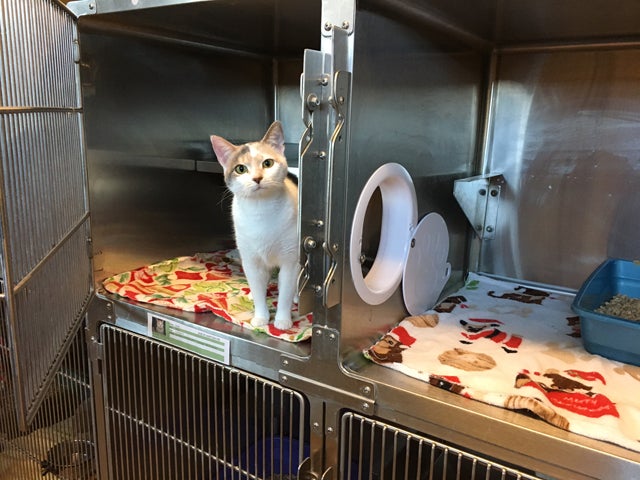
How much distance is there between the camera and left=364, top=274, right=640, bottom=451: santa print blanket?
0.70m

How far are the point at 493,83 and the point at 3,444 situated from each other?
65.4 inches

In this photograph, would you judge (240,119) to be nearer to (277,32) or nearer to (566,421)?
(277,32)

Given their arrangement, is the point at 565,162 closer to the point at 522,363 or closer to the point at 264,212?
the point at 522,363

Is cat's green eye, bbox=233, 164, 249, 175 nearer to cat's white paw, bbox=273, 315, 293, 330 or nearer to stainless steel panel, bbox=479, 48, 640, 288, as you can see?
cat's white paw, bbox=273, 315, 293, 330

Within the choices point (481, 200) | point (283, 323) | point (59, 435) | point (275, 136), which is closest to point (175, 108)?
point (275, 136)

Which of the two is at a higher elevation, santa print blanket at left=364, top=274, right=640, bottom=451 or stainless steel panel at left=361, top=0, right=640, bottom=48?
stainless steel panel at left=361, top=0, right=640, bottom=48

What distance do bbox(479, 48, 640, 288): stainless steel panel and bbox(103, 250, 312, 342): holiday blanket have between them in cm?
64

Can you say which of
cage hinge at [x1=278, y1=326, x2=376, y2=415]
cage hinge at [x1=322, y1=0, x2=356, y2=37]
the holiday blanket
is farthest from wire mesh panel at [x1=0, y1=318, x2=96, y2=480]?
cage hinge at [x1=322, y1=0, x2=356, y2=37]

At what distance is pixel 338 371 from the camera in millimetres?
824

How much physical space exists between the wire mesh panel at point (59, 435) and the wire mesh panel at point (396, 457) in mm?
702

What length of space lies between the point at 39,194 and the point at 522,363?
87 cm

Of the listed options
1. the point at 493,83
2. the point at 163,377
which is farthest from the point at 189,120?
the point at 493,83

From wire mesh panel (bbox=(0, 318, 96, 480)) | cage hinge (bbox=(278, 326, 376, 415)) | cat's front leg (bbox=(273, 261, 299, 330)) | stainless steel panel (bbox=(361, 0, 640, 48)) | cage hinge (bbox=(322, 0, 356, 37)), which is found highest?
stainless steel panel (bbox=(361, 0, 640, 48))

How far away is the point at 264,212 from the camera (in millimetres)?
1014
